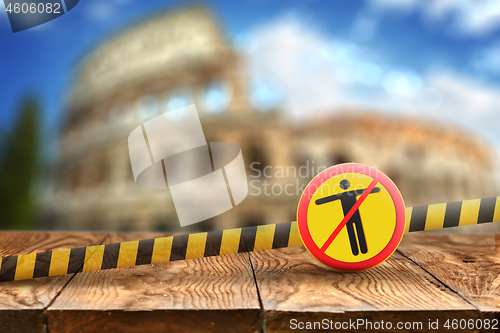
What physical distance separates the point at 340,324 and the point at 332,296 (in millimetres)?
74

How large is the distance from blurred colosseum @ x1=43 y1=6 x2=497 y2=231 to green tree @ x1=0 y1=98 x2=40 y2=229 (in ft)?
3.42

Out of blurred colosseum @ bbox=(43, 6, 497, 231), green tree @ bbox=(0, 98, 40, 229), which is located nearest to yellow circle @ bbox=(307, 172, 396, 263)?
blurred colosseum @ bbox=(43, 6, 497, 231)

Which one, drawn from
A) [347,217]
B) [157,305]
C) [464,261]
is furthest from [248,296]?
[464,261]

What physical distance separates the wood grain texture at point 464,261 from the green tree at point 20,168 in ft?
55.6

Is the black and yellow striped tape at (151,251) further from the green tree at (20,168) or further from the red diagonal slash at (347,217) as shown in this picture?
the green tree at (20,168)

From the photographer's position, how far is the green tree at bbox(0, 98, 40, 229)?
15.0m

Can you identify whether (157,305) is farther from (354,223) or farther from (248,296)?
(354,223)

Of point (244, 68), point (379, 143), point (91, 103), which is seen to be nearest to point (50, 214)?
point (91, 103)

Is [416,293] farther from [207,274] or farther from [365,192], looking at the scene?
[207,274]

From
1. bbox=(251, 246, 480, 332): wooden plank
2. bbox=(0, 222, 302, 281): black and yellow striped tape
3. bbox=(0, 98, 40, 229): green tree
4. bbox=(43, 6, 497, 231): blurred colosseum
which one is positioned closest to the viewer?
bbox=(251, 246, 480, 332): wooden plank

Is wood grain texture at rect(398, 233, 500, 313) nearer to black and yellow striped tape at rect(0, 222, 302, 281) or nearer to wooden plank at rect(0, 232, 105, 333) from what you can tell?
black and yellow striped tape at rect(0, 222, 302, 281)

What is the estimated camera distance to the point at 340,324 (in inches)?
22.3

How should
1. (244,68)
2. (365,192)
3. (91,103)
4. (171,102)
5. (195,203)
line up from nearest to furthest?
(365,192) < (195,203) < (244,68) < (171,102) < (91,103)

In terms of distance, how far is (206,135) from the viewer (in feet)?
48.3
